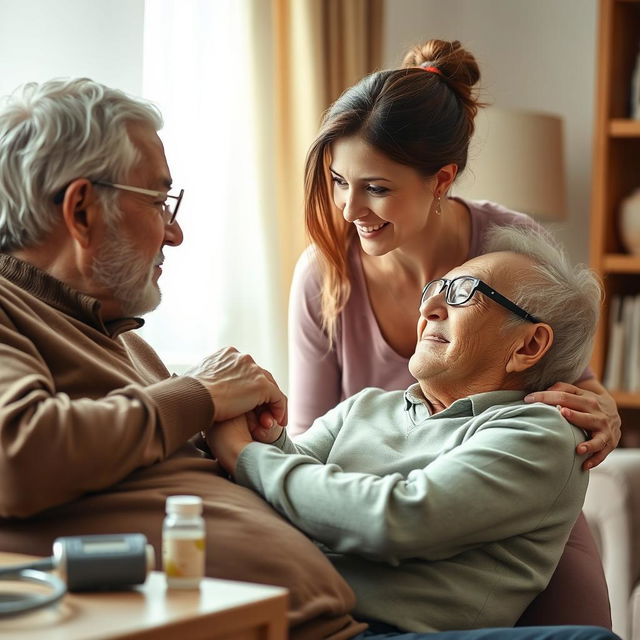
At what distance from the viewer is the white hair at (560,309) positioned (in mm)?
1780

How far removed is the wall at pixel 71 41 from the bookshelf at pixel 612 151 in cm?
174

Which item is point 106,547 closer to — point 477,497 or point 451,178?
point 477,497

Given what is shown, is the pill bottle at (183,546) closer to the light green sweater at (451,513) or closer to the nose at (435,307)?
the light green sweater at (451,513)

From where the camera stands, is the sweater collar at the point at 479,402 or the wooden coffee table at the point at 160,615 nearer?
the wooden coffee table at the point at 160,615

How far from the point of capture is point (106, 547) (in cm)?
109

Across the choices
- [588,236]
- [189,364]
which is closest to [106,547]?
[189,364]

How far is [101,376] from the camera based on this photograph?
1.49m

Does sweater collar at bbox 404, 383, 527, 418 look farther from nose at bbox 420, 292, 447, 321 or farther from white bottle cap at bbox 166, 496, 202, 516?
white bottle cap at bbox 166, 496, 202, 516

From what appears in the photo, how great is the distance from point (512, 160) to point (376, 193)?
1.73 m

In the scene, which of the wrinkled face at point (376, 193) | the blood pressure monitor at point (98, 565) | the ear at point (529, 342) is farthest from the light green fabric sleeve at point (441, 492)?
the wrinkled face at point (376, 193)

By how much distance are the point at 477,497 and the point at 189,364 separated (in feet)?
5.94

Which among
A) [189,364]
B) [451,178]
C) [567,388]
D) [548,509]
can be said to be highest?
[451,178]

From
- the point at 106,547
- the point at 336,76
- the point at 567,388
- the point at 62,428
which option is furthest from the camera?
the point at 336,76

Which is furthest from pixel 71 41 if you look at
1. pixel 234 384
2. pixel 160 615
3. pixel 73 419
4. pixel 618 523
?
pixel 160 615
